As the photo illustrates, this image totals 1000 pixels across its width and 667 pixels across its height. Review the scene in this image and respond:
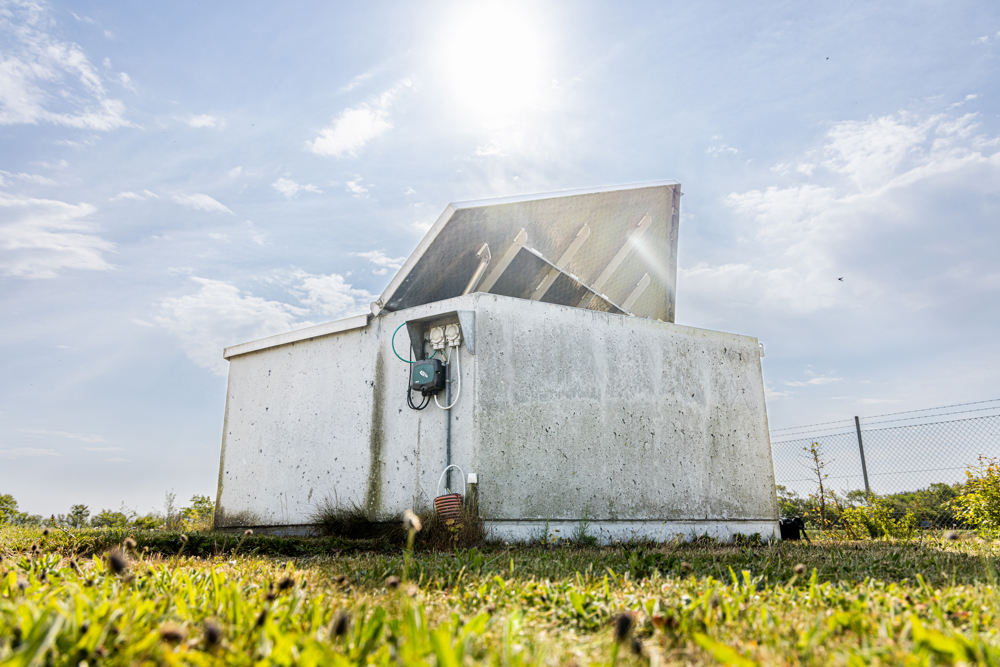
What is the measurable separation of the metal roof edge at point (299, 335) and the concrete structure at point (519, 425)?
1.5 inches

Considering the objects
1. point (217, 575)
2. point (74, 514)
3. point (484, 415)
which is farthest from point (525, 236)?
point (74, 514)

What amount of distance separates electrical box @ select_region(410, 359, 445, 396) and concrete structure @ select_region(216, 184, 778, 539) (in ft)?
0.65

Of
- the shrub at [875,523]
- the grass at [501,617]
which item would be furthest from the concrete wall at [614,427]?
the grass at [501,617]

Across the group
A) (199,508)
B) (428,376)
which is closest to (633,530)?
(428,376)

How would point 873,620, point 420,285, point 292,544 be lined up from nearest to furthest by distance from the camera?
point 873,620
point 292,544
point 420,285

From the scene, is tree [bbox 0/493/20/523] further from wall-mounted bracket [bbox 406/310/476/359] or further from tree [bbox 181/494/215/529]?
wall-mounted bracket [bbox 406/310/476/359]

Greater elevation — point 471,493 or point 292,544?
point 471,493

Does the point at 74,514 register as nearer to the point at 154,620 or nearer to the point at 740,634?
the point at 154,620

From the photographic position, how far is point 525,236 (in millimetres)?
8500

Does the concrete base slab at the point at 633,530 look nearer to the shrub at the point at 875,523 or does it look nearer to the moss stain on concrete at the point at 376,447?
the shrub at the point at 875,523

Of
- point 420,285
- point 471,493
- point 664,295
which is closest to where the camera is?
point 471,493

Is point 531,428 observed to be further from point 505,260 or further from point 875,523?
point 875,523

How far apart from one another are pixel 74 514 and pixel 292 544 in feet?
33.5

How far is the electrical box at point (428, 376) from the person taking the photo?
688 centimetres
